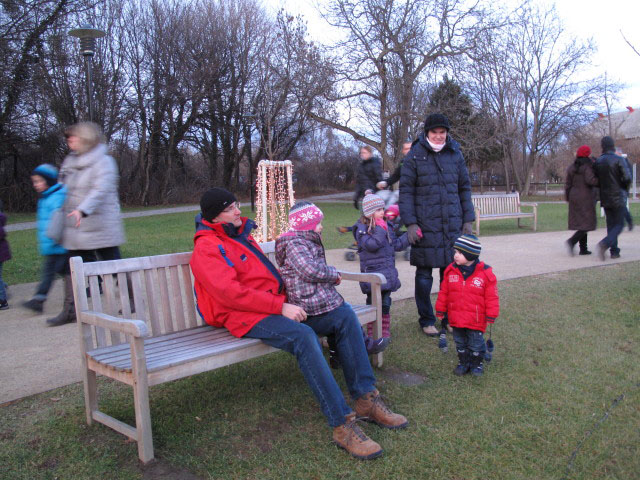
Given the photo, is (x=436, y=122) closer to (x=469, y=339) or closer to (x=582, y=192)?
(x=469, y=339)

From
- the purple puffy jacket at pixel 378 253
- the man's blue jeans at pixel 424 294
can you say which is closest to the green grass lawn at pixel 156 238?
the purple puffy jacket at pixel 378 253

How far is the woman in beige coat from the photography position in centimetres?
485

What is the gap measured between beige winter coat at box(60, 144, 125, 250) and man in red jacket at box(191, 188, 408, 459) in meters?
1.84

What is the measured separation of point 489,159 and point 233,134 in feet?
56.3

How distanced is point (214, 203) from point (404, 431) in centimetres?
171

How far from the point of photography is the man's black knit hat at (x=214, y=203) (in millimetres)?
3373

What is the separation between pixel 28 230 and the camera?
53.5 feet

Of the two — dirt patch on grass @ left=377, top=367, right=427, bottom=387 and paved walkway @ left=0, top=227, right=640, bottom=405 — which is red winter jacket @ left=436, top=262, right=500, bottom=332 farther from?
paved walkway @ left=0, top=227, right=640, bottom=405

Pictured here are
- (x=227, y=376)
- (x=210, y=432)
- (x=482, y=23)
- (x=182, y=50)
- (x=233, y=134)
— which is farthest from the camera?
(x=233, y=134)

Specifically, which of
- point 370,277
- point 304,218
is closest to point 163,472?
point 304,218

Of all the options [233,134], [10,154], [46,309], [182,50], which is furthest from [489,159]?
[46,309]

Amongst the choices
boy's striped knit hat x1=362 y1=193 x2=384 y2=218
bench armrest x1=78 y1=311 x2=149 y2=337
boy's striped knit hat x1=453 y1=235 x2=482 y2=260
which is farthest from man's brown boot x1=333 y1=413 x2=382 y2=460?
boy's striped knit hat x1=362 y1=193 x2=384 y2=218

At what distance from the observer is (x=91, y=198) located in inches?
190

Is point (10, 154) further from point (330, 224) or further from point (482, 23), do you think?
point (482, 23)
